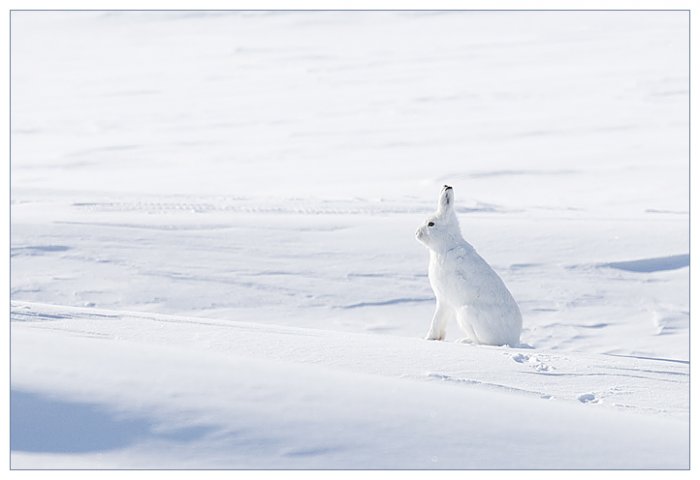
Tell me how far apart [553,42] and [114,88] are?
32.4 ft

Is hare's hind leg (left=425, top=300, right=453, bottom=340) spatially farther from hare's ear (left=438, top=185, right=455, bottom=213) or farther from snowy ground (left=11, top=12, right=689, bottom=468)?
hare's ear (left=438, top=185, right=455, bottom=213)

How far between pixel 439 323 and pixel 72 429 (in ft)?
8.86

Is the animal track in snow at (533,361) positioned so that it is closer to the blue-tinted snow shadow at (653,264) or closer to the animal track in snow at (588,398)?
the animal track in snow at (588,398)

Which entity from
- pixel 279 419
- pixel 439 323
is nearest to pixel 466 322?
pixel 439 323

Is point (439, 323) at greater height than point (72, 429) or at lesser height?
greater

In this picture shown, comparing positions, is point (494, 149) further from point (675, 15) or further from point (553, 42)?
point (675, 15)

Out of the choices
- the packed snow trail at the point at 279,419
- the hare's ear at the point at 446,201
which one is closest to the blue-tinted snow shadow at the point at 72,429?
the packed snow trail at the point at 279,419

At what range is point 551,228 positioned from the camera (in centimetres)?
870

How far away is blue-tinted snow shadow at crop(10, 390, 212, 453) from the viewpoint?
2738 millimetres

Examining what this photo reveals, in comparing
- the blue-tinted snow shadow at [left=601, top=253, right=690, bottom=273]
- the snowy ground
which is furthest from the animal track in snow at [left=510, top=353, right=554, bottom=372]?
the blue-tinted snow shadow at [left=601, top=253, right=690, bottom=273]

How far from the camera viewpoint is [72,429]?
2.81 meters

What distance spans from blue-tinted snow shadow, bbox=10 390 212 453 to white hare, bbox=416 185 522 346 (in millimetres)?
2558

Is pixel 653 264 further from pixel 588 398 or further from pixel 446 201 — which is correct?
pixel 588 398

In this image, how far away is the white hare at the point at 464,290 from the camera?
509 centimetres
